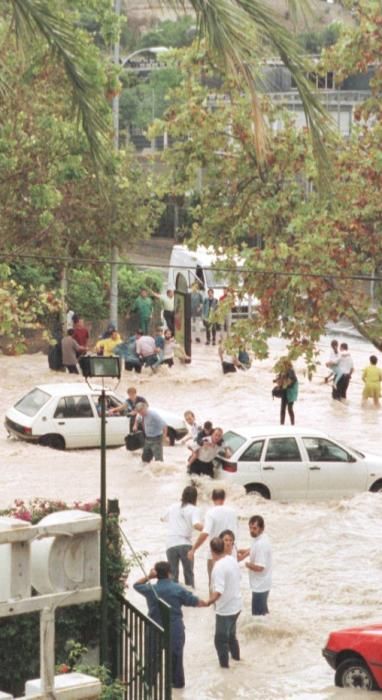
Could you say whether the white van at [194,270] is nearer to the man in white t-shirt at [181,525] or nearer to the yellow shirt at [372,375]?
the yellow shirt at [372,375]

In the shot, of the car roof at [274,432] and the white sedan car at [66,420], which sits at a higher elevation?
the car roof at [274,432]

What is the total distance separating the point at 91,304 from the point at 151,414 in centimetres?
1772

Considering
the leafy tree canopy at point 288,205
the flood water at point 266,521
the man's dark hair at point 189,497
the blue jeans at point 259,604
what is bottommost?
the flood water at point 266,521

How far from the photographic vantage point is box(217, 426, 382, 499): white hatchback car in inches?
1031

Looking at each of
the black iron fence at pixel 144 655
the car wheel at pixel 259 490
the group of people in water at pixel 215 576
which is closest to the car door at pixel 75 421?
the car wheel at pixel 259 490

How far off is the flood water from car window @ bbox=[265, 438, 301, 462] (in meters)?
0.67

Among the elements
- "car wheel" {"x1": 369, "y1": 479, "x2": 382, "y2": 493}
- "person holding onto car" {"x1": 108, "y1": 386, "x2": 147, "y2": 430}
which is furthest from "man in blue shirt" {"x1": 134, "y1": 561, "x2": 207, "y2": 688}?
"person holding onto car" {"x1": 108, "y1": 386, "x2": 147, "y2": 430}

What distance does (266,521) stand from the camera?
25.4 m

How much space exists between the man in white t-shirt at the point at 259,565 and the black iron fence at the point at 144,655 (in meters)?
3.90

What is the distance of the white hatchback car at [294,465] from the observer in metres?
26.2

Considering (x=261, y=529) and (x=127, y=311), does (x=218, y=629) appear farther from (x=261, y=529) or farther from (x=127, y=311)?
(x=127, y=311)

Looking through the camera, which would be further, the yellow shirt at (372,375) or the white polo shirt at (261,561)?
the yellow shirt at (372,375)

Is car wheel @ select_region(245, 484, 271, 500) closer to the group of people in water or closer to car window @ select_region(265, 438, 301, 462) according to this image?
car window @ select_region(265, 438, 301, 462)

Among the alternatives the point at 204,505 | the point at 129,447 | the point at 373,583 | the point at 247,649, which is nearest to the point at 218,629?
the point at 247,649
